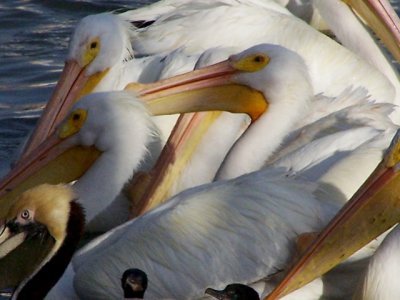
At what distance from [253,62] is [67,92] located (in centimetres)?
122

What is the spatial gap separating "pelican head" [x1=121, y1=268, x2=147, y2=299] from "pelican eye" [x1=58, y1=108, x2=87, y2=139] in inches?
70.0

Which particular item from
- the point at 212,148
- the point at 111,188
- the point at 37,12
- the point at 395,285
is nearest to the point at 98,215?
the point at 111,188

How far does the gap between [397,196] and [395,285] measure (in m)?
0.42

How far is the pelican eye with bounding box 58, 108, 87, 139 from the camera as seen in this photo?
6961 mm

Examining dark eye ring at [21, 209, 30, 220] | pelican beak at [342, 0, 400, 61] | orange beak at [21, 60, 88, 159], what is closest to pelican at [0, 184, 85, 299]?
dark eye ring at [21, 209, 30, 220]

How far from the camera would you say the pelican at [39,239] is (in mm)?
5988

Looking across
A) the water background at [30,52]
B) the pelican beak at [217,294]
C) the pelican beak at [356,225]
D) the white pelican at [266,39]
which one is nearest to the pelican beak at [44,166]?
the white pelican at [266,39]

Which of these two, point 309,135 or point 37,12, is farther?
point 37,12

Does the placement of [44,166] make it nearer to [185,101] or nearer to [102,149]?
[102,149]

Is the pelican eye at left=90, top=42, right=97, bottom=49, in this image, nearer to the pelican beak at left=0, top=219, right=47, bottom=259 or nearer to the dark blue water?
the dark blue water

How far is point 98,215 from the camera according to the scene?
695 centimetres

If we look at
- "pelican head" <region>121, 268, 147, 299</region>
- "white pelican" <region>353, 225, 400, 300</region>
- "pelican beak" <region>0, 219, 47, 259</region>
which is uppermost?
"white pelican" <region>353, 225, 400, 300</region>

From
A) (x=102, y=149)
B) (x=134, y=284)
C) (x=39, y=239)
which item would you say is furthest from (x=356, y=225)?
(x=102, y=149)

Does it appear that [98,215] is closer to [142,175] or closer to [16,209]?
[142,175]
